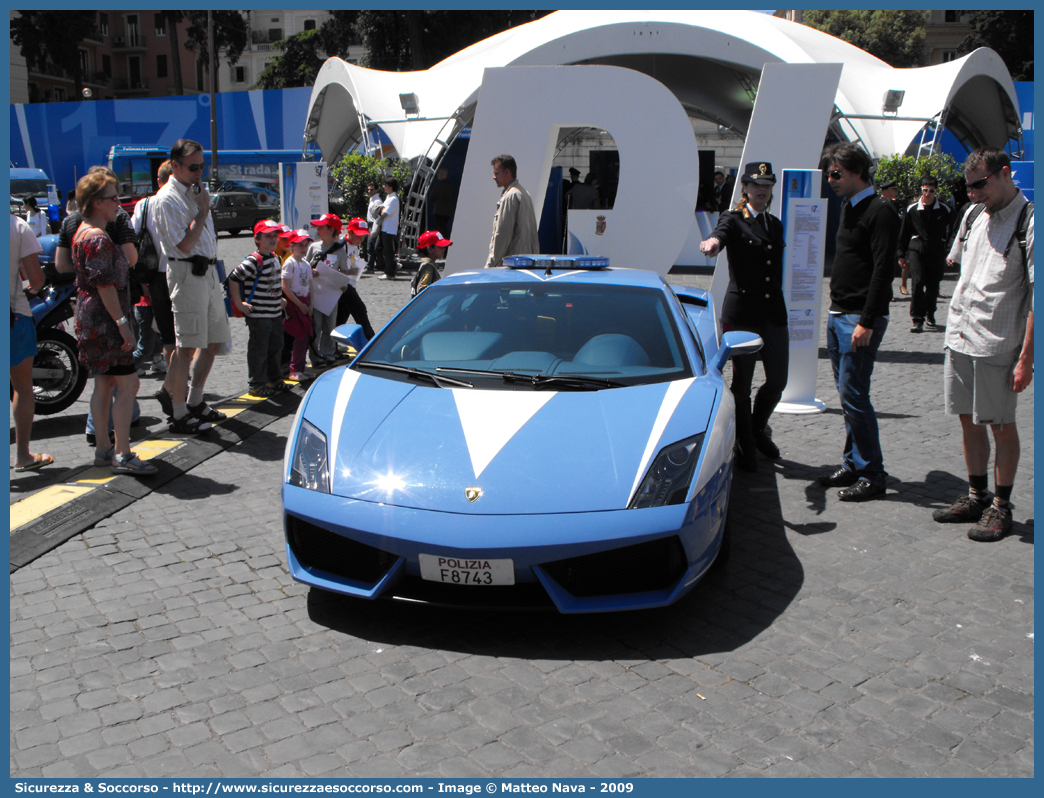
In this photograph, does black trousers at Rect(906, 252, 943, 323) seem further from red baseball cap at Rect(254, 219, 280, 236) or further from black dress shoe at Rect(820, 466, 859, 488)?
red baseball cap at Rect(254, 219, 280, 236)

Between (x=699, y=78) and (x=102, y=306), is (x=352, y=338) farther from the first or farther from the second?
(x=699, y=78)

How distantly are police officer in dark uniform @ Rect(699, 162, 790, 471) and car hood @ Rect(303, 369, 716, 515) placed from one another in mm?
1794

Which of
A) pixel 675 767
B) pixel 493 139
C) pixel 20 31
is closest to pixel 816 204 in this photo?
pixel 493 139

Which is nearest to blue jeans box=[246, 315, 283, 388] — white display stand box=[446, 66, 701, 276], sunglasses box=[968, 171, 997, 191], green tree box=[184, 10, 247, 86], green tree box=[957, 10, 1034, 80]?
white display stand box=[446, 66, 701, 276]

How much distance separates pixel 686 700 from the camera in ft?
10.6

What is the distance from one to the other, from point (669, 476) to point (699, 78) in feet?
88.7

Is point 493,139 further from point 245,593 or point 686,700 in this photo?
point 686,700

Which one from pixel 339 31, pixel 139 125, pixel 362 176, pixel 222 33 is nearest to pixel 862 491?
pixel 362 176

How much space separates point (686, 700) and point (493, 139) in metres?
8.78

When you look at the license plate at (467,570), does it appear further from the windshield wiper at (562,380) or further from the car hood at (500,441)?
the windshield wiper at (562,380)

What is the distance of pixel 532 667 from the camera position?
3457 millimetres

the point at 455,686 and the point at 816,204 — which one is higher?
the point at 816,204

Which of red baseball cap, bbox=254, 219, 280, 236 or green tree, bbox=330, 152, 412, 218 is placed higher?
green tree, bbox=330, 152, 412, 218

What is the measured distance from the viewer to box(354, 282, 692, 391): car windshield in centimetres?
446
